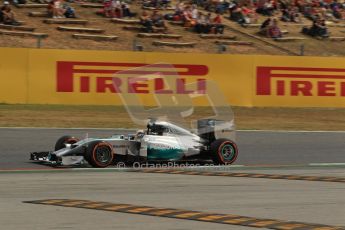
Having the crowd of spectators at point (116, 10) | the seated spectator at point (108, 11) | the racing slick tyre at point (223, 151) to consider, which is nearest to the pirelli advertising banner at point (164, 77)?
the crowd of spectators at point (116, 10)

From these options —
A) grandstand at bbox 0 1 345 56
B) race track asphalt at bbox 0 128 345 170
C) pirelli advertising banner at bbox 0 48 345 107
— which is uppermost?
grandstand at bbox 0 1 345 56

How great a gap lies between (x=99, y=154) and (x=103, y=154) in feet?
0.26

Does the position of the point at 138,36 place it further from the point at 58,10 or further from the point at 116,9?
the point at 58,10

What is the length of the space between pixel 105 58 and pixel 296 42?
36.9 feet

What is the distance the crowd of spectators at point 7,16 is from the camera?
27.7 meters

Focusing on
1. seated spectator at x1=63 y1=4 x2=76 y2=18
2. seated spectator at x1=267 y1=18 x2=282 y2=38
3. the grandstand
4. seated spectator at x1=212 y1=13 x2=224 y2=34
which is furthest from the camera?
seated spectator at x1=267 y1=18 x2=282 y2=38

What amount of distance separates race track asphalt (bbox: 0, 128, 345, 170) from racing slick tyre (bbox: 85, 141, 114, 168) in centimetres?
105

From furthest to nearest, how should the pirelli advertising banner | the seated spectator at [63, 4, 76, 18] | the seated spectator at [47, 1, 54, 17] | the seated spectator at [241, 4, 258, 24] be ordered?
the seated spectator at [241, 4, 258, 24] < the seated spectator at [63, 4, 76, 18] < the seated spectator at [47, 1, 54, 17] < the pirelli advertising banner

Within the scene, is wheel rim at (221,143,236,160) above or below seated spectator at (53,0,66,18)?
below

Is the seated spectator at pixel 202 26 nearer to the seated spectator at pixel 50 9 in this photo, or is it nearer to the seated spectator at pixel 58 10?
the seated spectator at pixel 58 10

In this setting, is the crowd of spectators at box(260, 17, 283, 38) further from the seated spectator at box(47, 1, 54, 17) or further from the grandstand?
the seated spectator at box(47, 1, 54, 17)

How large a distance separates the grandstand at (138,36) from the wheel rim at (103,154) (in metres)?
13.8

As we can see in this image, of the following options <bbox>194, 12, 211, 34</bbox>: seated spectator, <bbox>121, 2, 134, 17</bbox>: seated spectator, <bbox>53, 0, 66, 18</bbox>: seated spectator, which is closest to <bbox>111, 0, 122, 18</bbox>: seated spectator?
<bbox>121, 2, 134, 17</bbox>: seated spectator

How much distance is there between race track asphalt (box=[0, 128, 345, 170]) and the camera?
50.3ft
